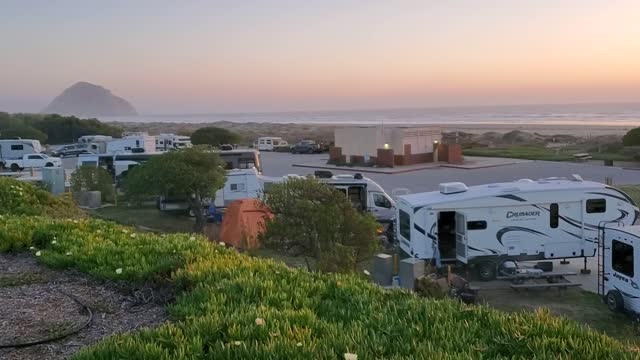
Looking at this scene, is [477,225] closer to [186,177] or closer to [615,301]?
[615,301]

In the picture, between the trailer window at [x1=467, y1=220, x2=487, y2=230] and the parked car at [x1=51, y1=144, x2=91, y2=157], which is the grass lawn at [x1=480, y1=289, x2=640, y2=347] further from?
the parked car at [x1=51, y1=144, x2=91, y2=157]

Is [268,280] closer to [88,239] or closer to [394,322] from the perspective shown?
[394,322]

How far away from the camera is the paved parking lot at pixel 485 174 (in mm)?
31316

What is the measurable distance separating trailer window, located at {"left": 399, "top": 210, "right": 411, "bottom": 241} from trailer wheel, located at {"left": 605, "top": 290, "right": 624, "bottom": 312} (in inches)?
174

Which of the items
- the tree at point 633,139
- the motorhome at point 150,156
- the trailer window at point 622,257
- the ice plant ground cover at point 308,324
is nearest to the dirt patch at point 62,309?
the ice plant ground cover at point 308,324

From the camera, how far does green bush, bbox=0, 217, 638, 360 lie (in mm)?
3098

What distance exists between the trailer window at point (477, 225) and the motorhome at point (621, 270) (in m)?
2.62

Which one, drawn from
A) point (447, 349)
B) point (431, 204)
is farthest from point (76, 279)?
point (431, 204)

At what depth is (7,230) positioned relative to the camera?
7004mm

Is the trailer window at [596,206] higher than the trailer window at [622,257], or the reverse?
the trailer window at [596,206]

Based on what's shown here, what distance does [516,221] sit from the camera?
13359 millimetres

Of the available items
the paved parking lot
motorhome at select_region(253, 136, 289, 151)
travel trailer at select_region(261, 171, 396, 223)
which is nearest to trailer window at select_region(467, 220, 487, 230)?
travel trailer at select_region(261, 171, 396, 223)

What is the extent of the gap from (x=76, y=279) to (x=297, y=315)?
258 cm

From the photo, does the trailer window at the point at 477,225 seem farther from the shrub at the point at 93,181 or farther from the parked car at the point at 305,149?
the parked car at the point at 305,149
